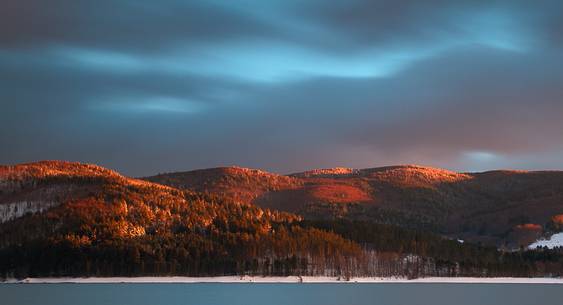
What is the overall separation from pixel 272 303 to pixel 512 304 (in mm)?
47734

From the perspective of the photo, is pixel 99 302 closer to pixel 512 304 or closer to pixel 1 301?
pixel 1 301

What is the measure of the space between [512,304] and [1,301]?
332 feet

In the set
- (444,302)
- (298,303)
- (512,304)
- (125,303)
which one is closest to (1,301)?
(125,303)

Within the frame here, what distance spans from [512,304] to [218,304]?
58321 millimetres

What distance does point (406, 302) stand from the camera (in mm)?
197250

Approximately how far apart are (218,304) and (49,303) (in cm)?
3230

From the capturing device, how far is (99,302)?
621 feet

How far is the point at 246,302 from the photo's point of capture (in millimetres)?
193125

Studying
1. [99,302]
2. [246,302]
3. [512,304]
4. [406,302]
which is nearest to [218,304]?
[246,302]

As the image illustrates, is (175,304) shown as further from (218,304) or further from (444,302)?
(444,302)

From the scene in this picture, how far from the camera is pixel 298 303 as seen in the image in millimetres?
190625

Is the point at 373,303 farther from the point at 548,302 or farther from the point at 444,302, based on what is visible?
the point at 548,302

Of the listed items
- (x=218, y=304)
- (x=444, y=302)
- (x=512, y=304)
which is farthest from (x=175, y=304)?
(x=512, y=304)

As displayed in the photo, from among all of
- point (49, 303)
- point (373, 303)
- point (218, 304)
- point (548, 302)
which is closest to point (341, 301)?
point (373, 303)
